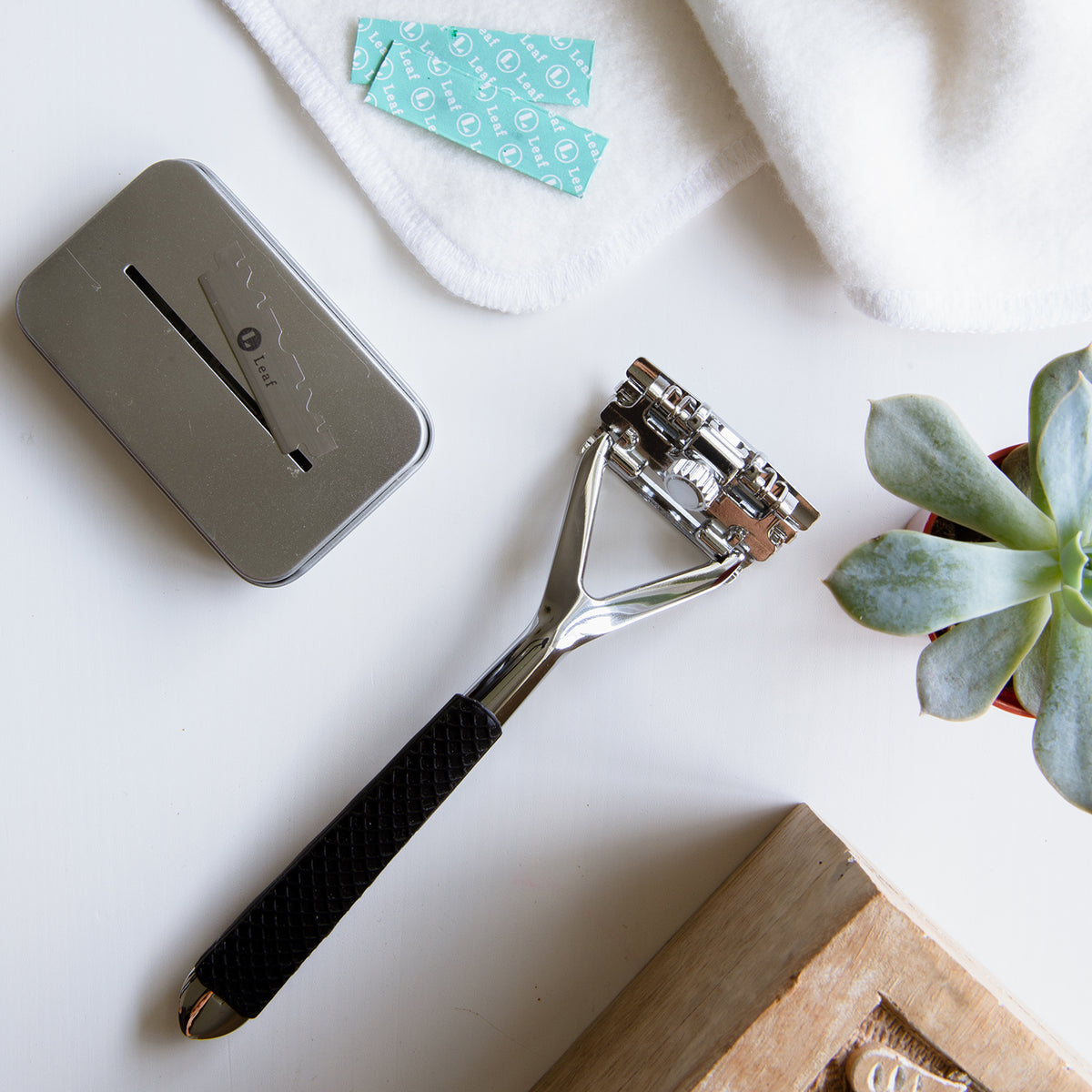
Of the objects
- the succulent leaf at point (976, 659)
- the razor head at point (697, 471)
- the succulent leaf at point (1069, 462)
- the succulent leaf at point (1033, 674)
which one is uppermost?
the razor head at point (697, 471)

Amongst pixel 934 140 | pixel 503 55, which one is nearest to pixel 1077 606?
pixel 934 140

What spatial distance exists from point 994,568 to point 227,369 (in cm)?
36

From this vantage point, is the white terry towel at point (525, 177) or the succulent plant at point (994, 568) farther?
the white terry towel at point (525, 177)

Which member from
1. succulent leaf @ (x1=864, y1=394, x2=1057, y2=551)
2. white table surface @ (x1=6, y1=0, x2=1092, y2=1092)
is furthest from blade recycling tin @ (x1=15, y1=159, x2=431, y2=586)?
succulent leaf @ (x1=864, y1=394, x2=1057, y2=551)

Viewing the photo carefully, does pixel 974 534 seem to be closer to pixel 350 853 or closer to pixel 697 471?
pixel 697 471

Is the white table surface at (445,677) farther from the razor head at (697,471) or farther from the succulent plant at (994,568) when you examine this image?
the succulent plant at (994,568)

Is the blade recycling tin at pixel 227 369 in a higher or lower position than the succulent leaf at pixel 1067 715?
higher

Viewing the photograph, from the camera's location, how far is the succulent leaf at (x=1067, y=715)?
284mm

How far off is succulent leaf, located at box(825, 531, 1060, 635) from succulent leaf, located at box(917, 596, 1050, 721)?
22 millimetres

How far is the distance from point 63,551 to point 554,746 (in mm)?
290

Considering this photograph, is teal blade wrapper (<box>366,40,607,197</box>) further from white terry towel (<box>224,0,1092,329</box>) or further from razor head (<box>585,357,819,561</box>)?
razor head (<box>585,357,819,561</box>)

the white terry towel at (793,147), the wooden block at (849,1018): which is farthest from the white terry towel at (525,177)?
the wooden block at (849,1018)

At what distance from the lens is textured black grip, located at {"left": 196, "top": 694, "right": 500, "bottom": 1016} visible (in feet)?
1.29

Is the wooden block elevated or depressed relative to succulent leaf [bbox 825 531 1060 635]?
depressed
